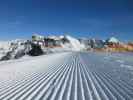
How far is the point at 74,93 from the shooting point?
26.4 ft

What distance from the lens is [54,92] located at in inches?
320

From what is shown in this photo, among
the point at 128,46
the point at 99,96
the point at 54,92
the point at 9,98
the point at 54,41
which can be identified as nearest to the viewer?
the point at 9,98

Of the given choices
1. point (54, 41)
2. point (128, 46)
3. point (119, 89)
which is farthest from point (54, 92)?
point (54, 41)

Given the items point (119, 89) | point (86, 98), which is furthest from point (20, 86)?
point (119, 89)

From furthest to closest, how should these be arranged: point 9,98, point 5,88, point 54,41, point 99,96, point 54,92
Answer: point 54,41
point 5,88
point 54,92
point 99,96
point 9,98

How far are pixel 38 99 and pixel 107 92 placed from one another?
2.64m

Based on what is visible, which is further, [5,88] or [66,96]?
[5,88]

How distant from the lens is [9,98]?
23.4 ft

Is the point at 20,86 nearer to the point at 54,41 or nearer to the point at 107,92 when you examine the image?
the point at 107,92

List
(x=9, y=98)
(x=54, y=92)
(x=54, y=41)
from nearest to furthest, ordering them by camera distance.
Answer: (x=9, y=98) < (x=54, y=92) < (x=54, y=41)

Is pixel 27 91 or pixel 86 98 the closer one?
pixel 86 98

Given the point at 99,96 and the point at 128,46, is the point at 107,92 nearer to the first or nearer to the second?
the point at 99,96

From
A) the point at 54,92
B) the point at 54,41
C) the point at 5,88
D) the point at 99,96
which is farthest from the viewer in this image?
the point at 54,41

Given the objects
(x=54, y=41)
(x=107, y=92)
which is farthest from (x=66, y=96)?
(x=54, y=41)
